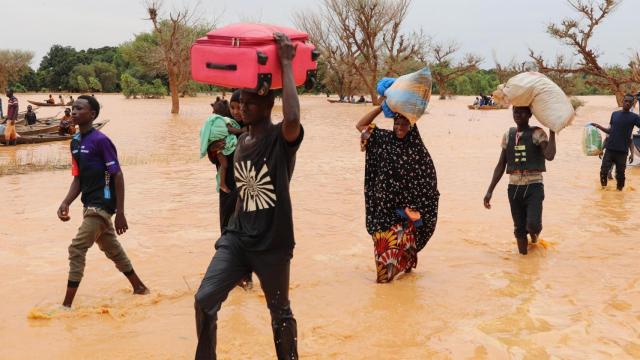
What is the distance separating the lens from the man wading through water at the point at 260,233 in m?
2.89

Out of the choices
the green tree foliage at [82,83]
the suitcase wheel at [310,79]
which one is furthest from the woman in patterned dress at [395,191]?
the green tree foliage at [82,83]

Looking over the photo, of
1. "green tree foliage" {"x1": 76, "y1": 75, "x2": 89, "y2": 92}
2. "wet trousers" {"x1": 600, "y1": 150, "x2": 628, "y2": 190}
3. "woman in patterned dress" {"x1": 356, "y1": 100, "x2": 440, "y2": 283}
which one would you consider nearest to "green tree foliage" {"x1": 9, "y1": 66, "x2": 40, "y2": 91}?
"green tree foliage" {"x1": 76, "y1": 75, "x2": 89, "y2": 92}

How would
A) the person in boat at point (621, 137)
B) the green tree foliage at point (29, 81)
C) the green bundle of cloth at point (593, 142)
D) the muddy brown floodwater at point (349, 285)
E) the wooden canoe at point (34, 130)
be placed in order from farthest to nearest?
the green tree foliage at point (29, 81) → the wooden canoe at point (34, 130) → the green bundle of cloth at point (593, 142) → the person in boat at point (621, 137) → the muddy brown floodwater at point (349, 285)

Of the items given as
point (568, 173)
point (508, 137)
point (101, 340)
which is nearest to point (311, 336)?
point (101, 340)

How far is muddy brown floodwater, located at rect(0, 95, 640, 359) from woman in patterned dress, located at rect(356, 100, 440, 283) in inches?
13.2

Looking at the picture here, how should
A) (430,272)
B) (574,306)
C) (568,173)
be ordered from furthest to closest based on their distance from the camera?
(568,173) < (430,272) < (574,306)

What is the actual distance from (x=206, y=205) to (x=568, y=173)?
7.36 meters

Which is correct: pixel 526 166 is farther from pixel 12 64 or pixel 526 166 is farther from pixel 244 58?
pixel 12 64

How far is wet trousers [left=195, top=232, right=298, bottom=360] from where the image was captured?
2887 mm

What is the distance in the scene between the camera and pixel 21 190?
993 cm

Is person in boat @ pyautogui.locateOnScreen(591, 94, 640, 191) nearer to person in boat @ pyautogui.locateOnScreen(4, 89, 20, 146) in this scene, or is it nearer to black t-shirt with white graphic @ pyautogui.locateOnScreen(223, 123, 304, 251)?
black t-shirt with white graphic @ pyautogui.locateOnScreen(223, 123, 304, 251)

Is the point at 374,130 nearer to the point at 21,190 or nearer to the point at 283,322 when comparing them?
the point at 283,322

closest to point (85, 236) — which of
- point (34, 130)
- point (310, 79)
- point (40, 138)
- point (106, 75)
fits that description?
point (310, 79)

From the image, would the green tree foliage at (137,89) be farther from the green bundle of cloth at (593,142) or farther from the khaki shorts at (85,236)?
the khaki shorts at (85,236)
